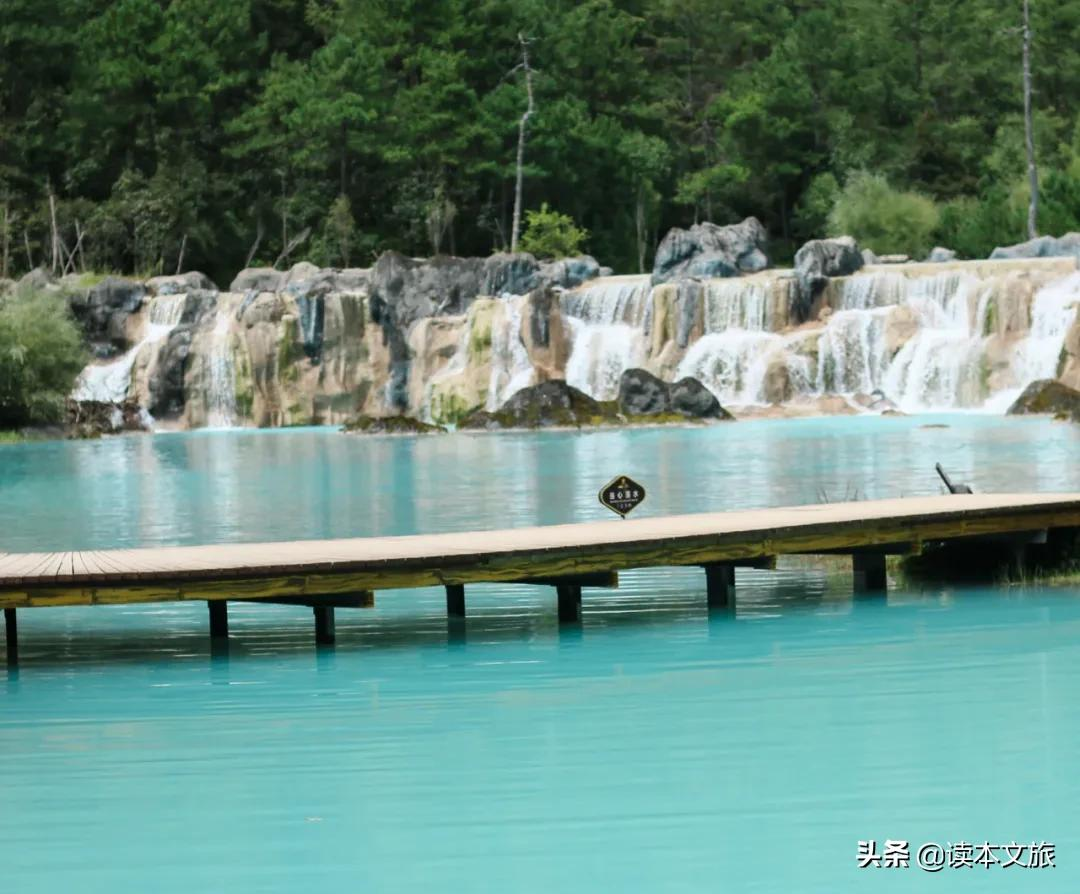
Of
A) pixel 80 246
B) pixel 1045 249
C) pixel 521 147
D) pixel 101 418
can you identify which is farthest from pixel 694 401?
pixel 80 246

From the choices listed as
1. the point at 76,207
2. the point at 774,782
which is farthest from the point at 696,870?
the point at 76,207

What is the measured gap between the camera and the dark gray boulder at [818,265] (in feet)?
161

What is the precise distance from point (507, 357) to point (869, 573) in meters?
36.7

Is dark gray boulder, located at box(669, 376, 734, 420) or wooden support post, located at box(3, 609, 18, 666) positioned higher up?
dark gray boulder, located at box(669, 376, 734, 420)


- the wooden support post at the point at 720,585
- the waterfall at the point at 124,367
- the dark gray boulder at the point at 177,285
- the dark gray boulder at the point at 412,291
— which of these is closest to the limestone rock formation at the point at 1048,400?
the dark gray boulder at the point at 412,291

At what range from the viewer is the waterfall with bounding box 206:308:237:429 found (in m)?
53.3

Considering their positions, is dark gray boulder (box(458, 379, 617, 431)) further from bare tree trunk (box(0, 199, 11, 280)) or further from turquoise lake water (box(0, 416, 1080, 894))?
turquoise lake water (box(0, 416, 1080, 894))

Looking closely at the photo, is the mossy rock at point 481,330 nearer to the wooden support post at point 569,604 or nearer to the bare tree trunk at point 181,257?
the bare tree trunk at point 181,257

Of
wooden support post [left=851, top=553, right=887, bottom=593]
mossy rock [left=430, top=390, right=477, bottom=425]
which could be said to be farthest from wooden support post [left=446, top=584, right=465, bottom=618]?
mossy rock [left=430, top=390, right=477, bottom=425]

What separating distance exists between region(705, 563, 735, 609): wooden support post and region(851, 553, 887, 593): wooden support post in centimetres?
102

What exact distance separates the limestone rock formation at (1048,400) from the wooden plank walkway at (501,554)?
25293 mm

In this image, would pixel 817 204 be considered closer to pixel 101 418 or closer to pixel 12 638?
pixel 101 418

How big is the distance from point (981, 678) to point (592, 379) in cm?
3932

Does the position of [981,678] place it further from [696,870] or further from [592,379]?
[592,379]
